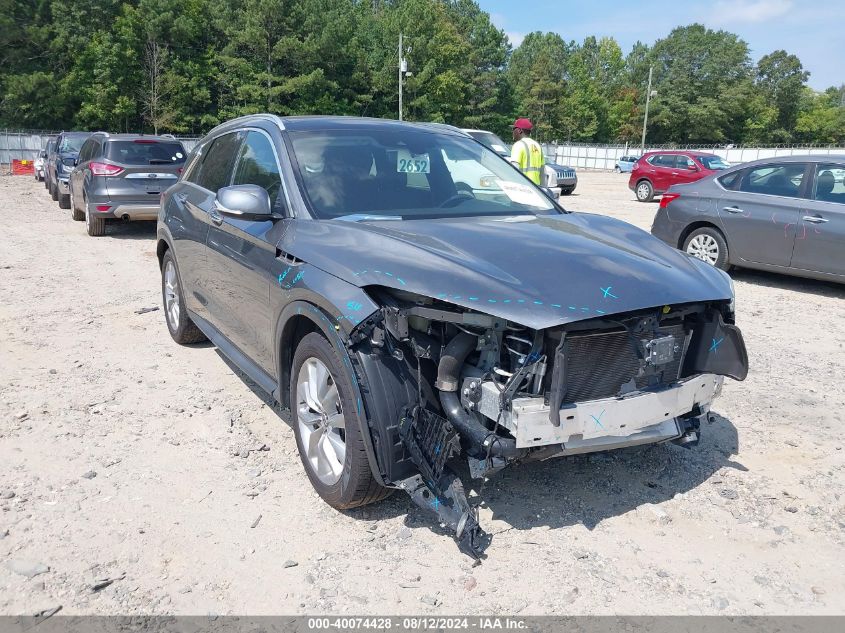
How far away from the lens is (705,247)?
9406 mm

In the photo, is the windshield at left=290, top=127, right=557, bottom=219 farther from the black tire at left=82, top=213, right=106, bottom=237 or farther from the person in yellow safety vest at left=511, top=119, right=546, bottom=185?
the black tire at left=82, top=213, right=106, bottom=237

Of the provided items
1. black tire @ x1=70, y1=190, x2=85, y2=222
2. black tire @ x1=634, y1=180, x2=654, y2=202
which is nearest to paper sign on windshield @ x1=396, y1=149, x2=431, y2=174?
black tire @ x1=70, y1=190, x2=85, y2=222

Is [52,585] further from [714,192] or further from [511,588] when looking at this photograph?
[714,192]

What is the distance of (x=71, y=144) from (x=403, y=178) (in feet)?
58.0

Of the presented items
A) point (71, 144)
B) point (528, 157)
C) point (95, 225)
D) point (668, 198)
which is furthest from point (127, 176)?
point (668, 198)

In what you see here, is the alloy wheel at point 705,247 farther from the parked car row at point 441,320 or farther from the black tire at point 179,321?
the black tire at point 179,321

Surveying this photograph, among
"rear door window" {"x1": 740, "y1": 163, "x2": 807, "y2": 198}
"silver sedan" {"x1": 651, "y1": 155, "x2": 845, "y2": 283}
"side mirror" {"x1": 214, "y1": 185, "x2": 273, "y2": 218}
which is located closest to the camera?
"side mirror" {"x1": 214, "y1": 185, "x2": 273, "y2": 218}

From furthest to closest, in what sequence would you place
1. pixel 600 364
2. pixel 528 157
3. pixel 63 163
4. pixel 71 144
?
pixel 71 144
pixel 63 163
pixel 528 157
pixel 600 364

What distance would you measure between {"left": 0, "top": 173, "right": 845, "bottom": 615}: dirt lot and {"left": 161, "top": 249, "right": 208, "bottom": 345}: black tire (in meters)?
0.44

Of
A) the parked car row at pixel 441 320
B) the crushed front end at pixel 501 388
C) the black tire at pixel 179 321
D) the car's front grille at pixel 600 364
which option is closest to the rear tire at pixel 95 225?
the black tire at pixel 179 321

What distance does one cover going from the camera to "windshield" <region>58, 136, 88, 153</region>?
60.0ft

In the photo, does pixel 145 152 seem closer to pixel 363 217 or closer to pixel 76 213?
pixel 76 213

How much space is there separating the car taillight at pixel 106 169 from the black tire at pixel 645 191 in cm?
1711

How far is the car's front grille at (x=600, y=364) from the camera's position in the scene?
294cm
